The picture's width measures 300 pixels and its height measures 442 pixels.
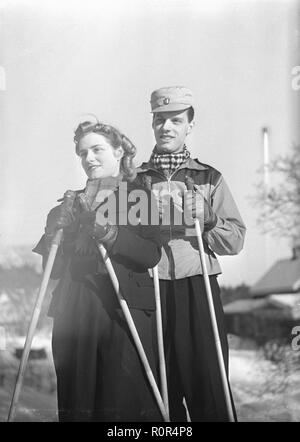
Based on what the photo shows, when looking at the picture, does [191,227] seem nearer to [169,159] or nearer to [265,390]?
[169,159]

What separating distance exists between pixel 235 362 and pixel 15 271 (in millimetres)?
1158

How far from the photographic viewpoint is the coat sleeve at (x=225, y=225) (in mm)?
3696

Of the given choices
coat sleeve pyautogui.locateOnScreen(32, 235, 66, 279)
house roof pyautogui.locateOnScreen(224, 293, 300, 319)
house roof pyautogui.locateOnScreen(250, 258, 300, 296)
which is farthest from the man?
coat sleeve pyautogui.locateOnScreen(32, 235, 66, 279)

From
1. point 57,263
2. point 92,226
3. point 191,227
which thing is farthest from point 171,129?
point 57,263

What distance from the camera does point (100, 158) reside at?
3.77 m

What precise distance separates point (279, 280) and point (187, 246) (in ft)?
1.64

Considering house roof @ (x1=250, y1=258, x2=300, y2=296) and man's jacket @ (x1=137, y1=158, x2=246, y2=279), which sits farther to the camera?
house roof @ (x1=250, y1=258, x2=300, y2=296)

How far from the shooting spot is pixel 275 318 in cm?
378

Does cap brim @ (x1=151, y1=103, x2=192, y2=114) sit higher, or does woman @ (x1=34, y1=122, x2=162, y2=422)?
cap brim @ (x1=151, y1=103, x2=192, y2=114)

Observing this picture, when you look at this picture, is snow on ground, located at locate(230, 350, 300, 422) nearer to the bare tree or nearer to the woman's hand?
the bare tree

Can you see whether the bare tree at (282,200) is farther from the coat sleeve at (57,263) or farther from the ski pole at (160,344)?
the coat sleeve at (57,263)

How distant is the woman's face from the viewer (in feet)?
12.4

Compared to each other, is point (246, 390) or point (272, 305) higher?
point (272, 305)
